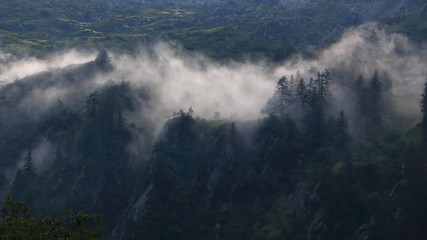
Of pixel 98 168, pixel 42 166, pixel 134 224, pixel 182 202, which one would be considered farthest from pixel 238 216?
pixel 42 166

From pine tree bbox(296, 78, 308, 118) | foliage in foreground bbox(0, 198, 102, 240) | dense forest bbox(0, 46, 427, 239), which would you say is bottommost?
foliage in foreground bbox(0, 198, 102, 240)

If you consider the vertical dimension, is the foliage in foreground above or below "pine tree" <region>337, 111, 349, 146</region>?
below

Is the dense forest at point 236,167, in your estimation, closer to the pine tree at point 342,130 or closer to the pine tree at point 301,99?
the pine tree at point 342,130

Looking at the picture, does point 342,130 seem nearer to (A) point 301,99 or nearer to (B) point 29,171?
(A) point 301,99

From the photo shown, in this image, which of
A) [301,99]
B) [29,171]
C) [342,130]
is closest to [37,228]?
[29,171]

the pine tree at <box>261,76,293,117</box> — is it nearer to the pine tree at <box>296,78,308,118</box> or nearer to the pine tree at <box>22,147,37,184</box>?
the pine tree at <box>296,78,308,118</box>

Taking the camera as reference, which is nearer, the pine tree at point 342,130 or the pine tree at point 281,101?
the pine tree at point 342,130

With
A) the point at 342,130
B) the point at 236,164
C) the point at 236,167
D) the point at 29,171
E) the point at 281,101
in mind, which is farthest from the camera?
the point at 281,101

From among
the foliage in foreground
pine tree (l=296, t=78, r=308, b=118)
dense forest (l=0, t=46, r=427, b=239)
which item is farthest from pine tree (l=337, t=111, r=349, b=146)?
the foliage in foreground

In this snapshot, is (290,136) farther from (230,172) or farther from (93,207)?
(93,207)

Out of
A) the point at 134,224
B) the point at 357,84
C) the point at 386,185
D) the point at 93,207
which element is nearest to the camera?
the point at 386,185

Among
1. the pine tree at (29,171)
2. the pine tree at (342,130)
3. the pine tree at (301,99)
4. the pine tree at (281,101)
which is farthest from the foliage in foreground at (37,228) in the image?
the pine tree at (301,99)
